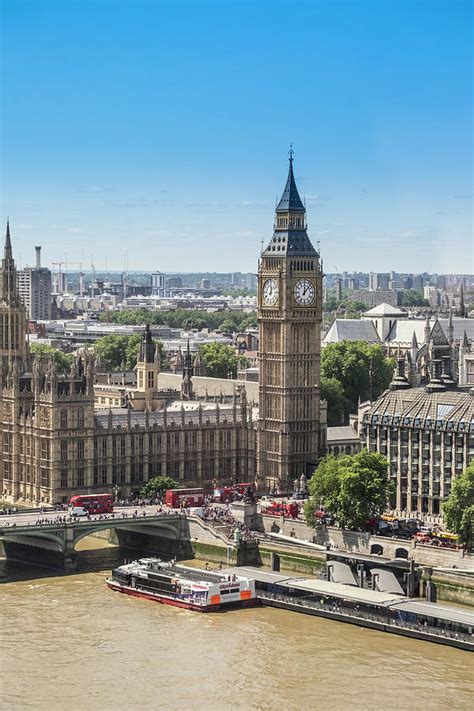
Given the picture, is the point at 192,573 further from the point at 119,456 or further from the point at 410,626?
the point at 119,456

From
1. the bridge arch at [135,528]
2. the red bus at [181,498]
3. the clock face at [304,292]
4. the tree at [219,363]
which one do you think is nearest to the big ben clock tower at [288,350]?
the clock face at [304,292]

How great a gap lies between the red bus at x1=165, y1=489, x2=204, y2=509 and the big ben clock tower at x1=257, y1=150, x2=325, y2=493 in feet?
22.0

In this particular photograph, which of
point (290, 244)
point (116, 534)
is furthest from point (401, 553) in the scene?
point (290, 244)

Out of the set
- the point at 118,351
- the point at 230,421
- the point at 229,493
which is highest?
the point at 118,351

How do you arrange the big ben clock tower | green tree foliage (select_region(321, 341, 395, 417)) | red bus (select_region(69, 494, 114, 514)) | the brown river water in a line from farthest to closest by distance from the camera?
green tree foliage (select_region(321, 341, 395, 417))
the big ben clock tower
red bus (select_region(69, 494, 114, 514))
the brown river water

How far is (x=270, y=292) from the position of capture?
86.6m

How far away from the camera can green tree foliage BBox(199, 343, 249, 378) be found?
138 m

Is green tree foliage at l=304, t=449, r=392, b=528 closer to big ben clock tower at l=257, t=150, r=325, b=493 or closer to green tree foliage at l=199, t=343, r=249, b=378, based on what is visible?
big ben clock tower at l=257, t=150, r=325, b=493

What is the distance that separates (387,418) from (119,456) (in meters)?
14.4

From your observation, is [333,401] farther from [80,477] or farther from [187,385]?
[80,477]

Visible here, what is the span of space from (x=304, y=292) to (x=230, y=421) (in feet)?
26.7

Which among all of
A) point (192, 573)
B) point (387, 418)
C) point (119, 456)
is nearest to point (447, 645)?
point (192, 573)

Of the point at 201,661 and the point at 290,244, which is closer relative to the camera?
the point at 201,661

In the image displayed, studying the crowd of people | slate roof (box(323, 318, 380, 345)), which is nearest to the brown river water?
the crowd of people
